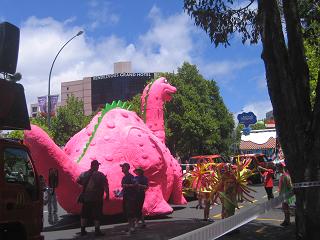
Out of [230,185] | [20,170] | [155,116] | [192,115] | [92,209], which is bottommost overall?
[92,209]

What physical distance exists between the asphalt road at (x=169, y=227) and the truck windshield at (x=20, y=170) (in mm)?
3866

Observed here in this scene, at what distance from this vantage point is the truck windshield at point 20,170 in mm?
6250

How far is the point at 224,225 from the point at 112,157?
5.61 meters

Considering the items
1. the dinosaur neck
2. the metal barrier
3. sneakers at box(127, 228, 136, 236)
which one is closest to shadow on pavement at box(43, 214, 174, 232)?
sneakers at box(127, 228, 136, 236)

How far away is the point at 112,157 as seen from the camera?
41.7 feet

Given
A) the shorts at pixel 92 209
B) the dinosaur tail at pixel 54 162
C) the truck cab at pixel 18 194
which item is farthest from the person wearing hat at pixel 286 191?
the truck cab at pixel 18 194

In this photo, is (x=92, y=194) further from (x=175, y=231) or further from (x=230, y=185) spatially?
(x=230, y=185)

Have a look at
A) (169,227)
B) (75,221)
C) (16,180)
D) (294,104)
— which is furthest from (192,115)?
(16,180)

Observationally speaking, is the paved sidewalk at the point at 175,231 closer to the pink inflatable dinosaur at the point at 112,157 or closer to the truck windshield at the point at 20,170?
the pink inflatable dinosaur at the point at 112,157

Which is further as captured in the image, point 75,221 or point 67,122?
point 67,122

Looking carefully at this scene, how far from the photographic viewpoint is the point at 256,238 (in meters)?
9.79

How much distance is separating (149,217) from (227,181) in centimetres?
349

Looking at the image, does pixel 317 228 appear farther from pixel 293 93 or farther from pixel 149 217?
pixel 149 217

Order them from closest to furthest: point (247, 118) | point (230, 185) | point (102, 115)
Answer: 1. point (230, 185)
2. point (102, 115)
3. point (247, 118)
